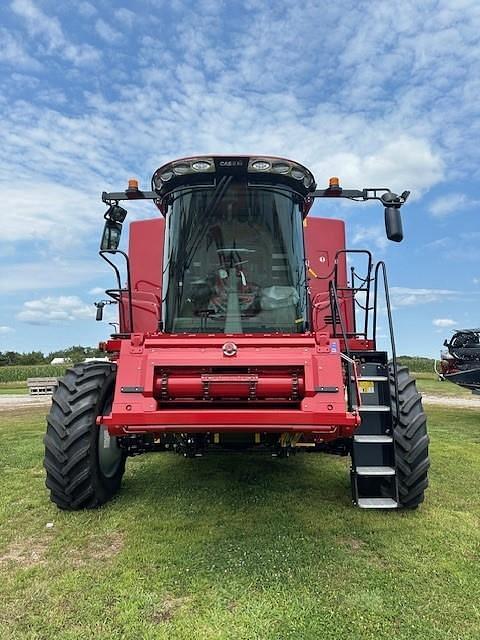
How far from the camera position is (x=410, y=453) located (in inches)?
174

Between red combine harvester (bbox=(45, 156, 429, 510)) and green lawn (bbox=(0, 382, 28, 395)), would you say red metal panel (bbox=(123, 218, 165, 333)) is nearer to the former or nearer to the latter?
red combine harvester (bbox=(45, 156, 429, 510))

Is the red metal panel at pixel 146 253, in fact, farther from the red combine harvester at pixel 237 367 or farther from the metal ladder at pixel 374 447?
the metal ladder at pixel 374 447

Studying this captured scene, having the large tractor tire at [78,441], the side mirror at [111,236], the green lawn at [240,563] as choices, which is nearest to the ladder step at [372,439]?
the green lawn at [240,563]

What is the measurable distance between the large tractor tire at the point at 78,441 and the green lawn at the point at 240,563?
0.67ft

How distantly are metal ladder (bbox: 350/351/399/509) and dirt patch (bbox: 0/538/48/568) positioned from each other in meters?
2.48

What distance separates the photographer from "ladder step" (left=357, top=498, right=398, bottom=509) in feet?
14.2

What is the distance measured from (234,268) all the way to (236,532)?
7.47 feet

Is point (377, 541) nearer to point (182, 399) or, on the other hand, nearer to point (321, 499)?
point (321, 499)

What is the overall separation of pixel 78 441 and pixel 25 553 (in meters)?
0.90

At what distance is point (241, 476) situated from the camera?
19.3 feet

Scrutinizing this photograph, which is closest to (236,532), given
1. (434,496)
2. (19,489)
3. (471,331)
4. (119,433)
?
(119,433)

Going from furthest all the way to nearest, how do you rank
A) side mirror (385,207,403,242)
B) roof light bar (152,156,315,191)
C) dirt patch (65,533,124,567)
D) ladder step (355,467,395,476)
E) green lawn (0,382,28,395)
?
green lawn (0,382,28,395) → side mirror (385,207,403,242) → roof light bar (152,156,315,191) → ladder step (355,467,395,476) → dirt patch (65,533,124,567)

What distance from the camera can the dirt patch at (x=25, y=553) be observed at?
3.74 m

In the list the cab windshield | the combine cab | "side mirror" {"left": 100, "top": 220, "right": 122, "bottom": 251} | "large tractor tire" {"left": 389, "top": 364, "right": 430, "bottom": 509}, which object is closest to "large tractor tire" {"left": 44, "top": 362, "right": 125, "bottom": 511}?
the cab windshield
